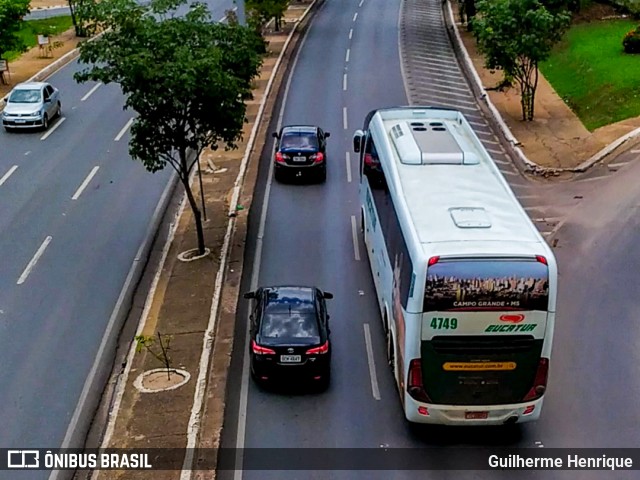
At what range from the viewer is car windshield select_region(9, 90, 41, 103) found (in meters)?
34.1

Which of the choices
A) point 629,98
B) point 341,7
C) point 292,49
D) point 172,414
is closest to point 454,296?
point 172,414

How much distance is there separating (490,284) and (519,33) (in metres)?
22.0

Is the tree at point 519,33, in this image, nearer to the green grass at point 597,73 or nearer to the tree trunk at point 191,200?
the green grass at point 597,73

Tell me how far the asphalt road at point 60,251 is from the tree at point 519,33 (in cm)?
1408

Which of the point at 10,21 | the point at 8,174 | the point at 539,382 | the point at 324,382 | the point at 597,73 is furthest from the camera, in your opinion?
the point at 10,21

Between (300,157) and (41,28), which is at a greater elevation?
(300,157)

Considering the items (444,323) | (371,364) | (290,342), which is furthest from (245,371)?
(444,323)

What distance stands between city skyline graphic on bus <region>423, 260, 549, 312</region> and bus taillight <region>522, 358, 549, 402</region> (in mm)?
1086

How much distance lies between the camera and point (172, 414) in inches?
587

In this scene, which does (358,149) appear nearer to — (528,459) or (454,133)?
(454,133)

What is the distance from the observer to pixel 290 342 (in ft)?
50.7

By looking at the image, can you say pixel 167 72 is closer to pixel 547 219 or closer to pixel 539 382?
pixel 539 382

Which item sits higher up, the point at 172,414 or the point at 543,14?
the point at 543,14

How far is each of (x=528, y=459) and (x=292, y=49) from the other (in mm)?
38938
